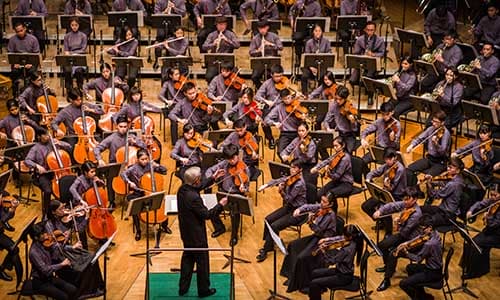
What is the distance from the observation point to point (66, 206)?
13.2 meters

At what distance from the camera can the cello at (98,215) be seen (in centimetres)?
1314

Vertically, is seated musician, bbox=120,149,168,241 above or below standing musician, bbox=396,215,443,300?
above

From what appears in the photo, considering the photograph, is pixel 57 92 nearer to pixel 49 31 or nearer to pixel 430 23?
pixel 49 31

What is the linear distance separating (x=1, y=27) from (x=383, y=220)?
9664 mm

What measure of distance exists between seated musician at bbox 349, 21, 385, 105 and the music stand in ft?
13.1

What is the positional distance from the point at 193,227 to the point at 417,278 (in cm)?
275

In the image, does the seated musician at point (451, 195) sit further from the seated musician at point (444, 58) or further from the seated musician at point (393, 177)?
the seated musician at point (444, 58)

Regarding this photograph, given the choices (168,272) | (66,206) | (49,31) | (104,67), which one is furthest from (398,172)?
(49,31)

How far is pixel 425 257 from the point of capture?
39.2 feet

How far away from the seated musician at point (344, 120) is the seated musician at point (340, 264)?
11.9 feet

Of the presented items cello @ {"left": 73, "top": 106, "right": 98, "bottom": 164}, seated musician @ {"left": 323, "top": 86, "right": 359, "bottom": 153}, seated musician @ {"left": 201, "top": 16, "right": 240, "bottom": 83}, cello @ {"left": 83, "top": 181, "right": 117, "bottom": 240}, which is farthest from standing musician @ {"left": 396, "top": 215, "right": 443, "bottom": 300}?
seated musician @ {"left": 201, "top": 16, "right": 240, "bottom": 83}

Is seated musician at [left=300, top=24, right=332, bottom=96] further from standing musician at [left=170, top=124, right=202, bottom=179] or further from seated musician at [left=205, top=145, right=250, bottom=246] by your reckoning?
seated musician at [left=205, top=145, right=250, bottom=246]

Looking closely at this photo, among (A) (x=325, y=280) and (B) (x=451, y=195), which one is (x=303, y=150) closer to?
(B) (x=451, y=195)

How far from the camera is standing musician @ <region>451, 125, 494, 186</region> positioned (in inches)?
568
